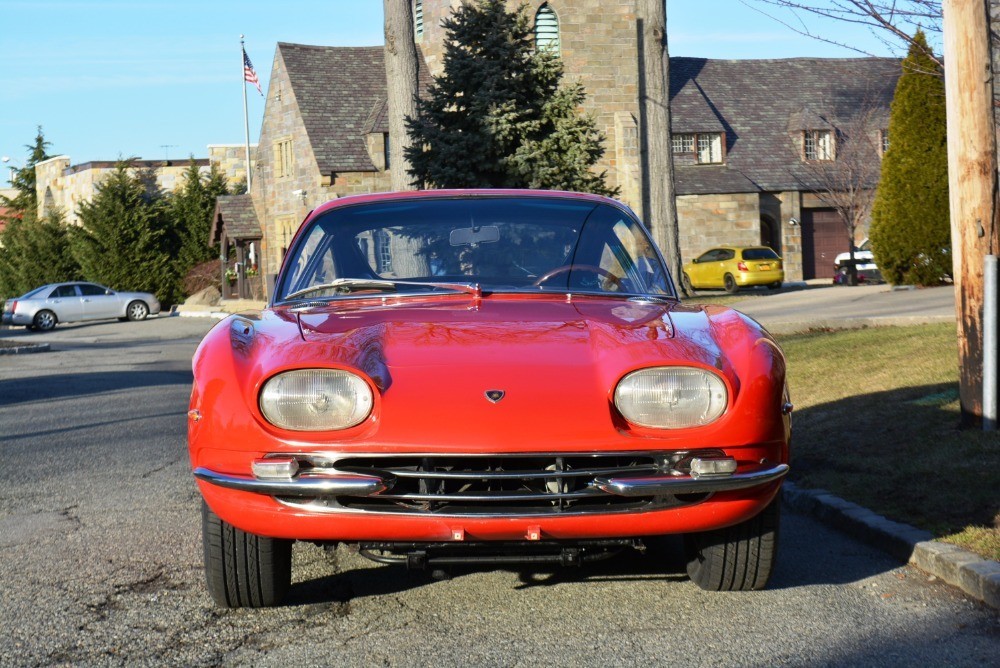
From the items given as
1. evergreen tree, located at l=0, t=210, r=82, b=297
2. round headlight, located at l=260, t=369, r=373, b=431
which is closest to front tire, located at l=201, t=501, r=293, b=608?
round headlight, located at l=260, t=369, r=373, b=431

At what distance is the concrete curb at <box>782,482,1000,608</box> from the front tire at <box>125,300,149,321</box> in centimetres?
3604

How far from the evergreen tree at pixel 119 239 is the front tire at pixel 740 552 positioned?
1849 inches

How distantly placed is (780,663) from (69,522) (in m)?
4.00

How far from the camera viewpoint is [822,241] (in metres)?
48.2

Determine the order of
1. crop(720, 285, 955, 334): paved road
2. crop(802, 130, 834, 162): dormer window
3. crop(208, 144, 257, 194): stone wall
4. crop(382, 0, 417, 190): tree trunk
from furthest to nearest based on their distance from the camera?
crop(208, 144, 257, 194): stone wall < crop(802, 130, 834, 162): dormer window < crop(382, 0, 417, 190): tree trunk < crop(720, 285, 955, 334): paved road

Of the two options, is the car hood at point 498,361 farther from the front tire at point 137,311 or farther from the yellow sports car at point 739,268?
the front tire at point 137,311

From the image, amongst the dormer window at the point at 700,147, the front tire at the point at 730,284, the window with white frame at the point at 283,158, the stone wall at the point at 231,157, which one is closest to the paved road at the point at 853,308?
the front tire at the point at 730,284

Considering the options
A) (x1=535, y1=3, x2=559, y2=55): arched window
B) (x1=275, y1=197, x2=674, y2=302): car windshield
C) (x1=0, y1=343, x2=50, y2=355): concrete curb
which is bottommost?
(x1=0, y1=343, x2=50, y2=355): concrete curb

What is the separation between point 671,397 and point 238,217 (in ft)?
151

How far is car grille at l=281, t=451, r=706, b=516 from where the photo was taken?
3.92 m

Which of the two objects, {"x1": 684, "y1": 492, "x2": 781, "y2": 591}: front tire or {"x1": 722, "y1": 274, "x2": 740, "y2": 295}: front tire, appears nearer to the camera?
{"x1": 684, "y1": 492, "x2": 781, "y2": 591}: front tire

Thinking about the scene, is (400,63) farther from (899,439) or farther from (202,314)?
(202,314)

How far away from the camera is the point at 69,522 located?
6391mm

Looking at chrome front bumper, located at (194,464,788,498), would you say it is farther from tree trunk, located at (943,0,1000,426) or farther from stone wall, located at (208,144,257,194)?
stone wall, located at (208,144,257,194)
